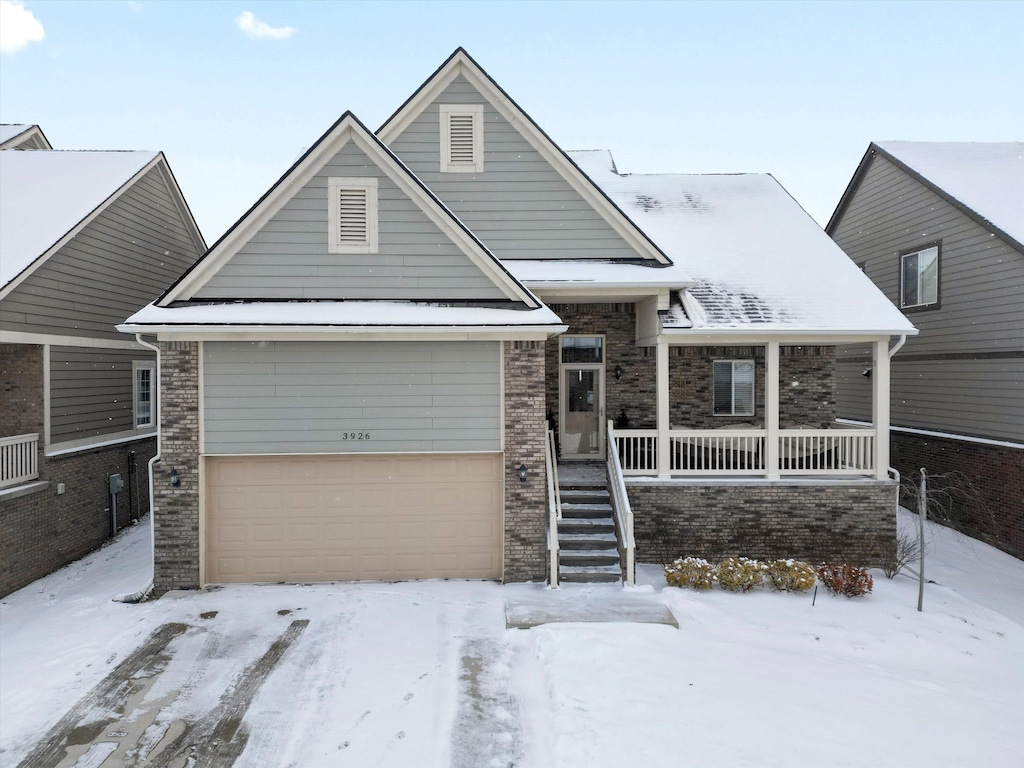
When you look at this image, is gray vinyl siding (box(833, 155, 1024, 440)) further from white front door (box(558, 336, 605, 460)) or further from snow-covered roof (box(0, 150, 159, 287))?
snow-covered roof (box(0, 150, 159, 287))

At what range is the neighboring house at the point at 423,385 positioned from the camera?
10.1 meters

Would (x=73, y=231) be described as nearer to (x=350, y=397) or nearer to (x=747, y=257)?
(x=350, y=397)

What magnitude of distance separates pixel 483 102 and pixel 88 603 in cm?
1109

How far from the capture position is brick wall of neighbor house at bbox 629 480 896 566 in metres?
11.7

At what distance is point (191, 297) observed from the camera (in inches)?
402

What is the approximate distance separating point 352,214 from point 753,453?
27.8ft

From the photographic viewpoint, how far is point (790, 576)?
1002cm

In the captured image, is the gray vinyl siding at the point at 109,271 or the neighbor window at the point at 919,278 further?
the neighbor window at the point at 919,278

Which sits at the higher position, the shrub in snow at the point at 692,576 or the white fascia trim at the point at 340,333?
the white fascia trim at the point at 340,333

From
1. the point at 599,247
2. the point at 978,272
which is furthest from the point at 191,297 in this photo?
the point at 978,272

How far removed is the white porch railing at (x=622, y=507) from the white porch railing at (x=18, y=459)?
10.6 m

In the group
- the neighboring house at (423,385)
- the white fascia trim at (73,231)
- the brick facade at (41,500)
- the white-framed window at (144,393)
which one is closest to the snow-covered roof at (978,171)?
the neighboring house at (423,385)

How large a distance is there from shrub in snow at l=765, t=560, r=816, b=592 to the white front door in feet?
15.0

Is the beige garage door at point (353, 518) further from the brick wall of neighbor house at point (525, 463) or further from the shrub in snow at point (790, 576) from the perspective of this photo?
the shrub in snow at point (790, 576)
